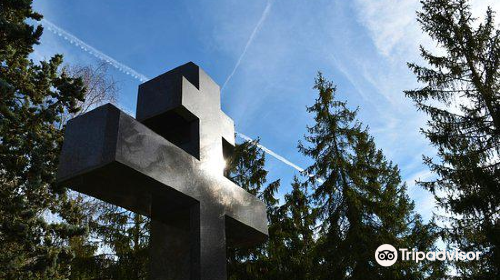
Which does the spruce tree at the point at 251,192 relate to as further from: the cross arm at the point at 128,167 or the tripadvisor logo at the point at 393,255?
the cross arm at the point at 128,167

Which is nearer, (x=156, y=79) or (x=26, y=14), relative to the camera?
(x=156, y=79)

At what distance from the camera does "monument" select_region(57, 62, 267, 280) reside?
8.41 ft

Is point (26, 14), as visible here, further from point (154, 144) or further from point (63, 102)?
point (154, 144)

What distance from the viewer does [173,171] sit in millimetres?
3051

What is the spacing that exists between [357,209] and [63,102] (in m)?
9.63

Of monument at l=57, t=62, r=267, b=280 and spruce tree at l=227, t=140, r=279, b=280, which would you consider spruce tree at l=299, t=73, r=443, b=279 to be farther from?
monument at l=57, t=62, r=267, b=280

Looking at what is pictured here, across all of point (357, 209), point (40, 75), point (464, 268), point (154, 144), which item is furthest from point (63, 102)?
point (464, 268)

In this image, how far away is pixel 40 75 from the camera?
9867 millimetres

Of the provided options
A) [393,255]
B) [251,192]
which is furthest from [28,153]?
[393,255]

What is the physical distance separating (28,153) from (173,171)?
7663 mm

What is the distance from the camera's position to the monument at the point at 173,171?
2562 millimetres

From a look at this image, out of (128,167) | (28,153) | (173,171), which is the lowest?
(128,167)

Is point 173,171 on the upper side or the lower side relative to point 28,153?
lower

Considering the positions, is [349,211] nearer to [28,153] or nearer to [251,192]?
[251,192]
